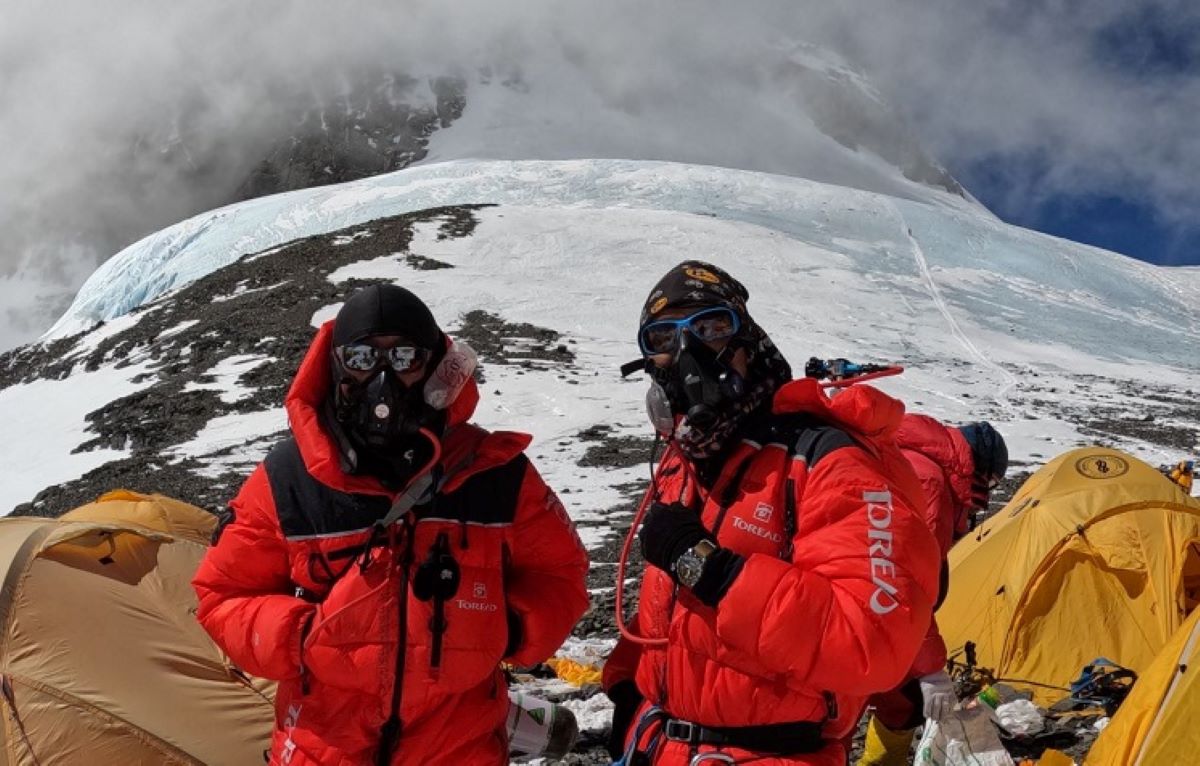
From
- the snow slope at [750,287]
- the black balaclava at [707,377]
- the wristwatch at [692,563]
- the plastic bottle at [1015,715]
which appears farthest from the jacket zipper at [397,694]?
the snow slope at [750,287]

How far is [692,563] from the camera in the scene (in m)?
2.69

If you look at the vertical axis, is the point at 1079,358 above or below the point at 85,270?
above

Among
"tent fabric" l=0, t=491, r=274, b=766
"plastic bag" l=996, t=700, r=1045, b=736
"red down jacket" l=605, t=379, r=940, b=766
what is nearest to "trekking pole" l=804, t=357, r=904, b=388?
"red down jacket" l=605, t=379, r=940, b=766

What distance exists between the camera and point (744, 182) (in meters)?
57.2

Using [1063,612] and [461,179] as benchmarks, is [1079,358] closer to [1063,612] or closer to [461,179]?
[1063,612]

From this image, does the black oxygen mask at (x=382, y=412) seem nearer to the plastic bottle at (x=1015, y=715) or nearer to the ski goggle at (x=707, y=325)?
the ski goggle at (x=707, y=325)

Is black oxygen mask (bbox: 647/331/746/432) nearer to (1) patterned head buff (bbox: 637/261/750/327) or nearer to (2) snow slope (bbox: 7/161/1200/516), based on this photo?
(1) patterned head buff (bbox: 637/261/750/327)

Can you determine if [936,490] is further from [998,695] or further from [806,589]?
[806,589]

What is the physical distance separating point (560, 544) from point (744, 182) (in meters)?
A: 56.1

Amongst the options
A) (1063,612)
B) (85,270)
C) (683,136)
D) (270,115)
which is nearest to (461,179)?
(1063,612)

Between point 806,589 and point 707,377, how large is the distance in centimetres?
79

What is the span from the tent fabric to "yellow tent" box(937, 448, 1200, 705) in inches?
209

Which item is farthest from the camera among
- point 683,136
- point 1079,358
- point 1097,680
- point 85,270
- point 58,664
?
point 85,270

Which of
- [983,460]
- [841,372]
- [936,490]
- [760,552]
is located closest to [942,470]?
[936,490]
